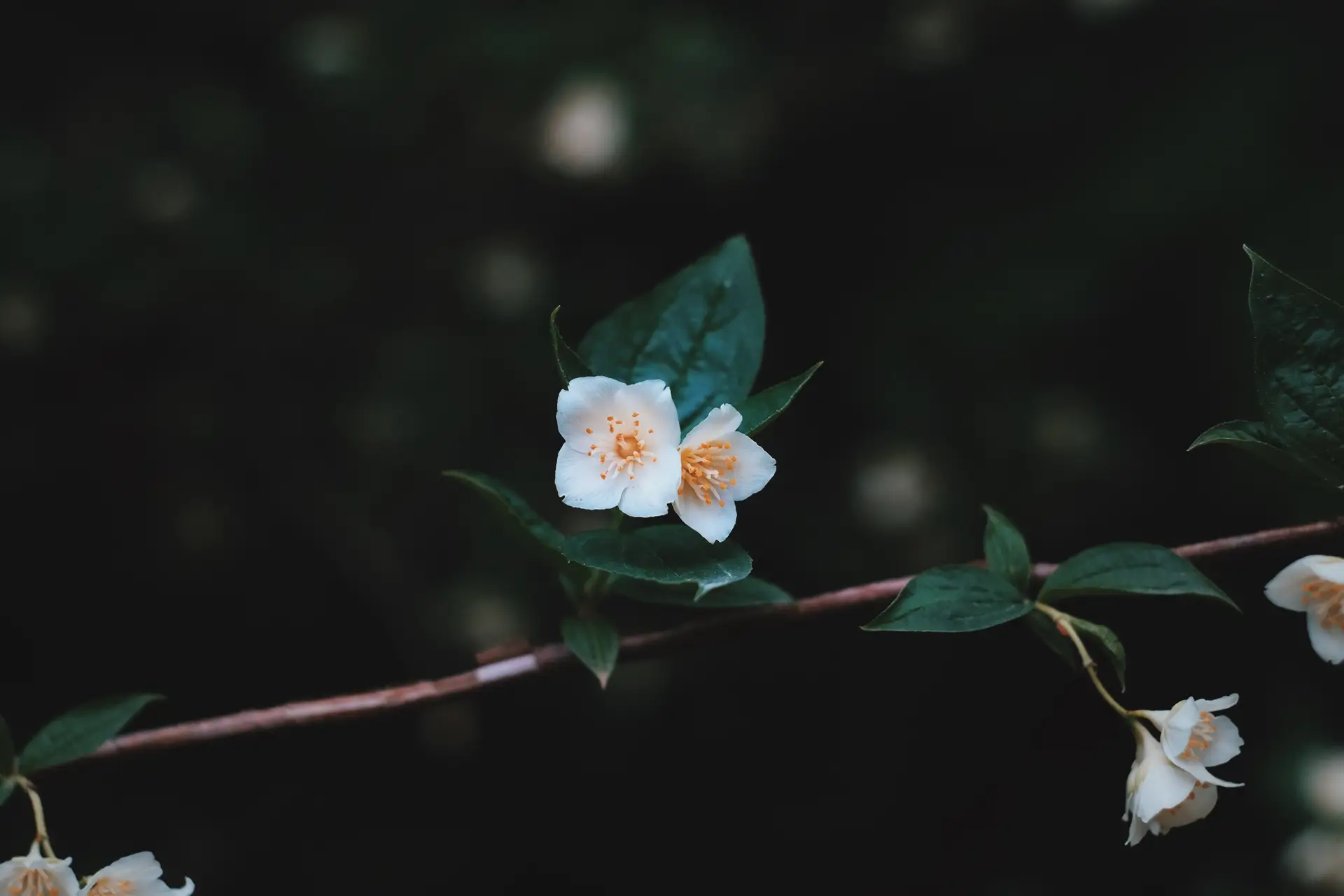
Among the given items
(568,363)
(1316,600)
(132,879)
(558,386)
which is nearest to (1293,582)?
(1316,600)

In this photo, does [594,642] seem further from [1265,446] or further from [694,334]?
[1265,446]

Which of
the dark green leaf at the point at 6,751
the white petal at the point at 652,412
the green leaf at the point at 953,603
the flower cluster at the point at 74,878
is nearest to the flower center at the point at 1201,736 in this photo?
the green leaf at the point at 953,603

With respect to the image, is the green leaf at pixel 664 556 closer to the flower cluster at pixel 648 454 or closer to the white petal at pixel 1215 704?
the flower cluster at pixel 648 454

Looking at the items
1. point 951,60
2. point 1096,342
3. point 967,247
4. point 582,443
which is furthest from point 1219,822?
point 582,443

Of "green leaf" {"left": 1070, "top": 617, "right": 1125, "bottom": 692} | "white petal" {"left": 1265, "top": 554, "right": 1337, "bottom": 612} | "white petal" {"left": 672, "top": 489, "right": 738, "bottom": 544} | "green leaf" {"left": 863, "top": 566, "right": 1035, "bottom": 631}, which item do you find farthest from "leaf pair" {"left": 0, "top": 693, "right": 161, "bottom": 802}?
"white petal" {"left": 1265, "top": 554, "right": 1337, "bottom": 612}

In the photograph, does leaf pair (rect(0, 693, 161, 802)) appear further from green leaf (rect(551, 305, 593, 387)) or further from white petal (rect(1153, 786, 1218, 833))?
white petal (rect(1153, 786, 1218, 833))

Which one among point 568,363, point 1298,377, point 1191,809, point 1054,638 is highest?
point 568,363
